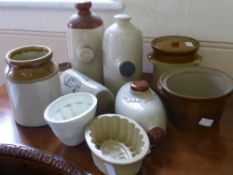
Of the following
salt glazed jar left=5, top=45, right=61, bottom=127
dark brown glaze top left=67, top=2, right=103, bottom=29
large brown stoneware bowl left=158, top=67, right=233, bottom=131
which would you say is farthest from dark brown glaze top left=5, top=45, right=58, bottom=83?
large brown stoneware bowl left=158, top=67, right=233, bottom=131

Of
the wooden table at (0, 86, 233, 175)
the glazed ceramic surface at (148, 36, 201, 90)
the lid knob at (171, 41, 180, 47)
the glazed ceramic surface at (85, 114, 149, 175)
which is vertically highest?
the lid knob at (171, 41, 180, 47)

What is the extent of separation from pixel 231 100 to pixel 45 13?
637 mm

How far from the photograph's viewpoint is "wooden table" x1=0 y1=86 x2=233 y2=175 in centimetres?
61

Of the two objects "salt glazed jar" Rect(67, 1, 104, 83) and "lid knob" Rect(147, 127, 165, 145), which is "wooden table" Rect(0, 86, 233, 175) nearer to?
"lid knob" Rect(147, 127, 165, 145)

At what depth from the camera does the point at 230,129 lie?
72 cm

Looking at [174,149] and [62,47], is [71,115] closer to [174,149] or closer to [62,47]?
[174,149]

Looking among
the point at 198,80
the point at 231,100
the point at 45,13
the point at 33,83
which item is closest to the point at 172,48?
the point at 198,80

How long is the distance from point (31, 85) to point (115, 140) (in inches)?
8.6

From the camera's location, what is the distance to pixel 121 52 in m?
0.75

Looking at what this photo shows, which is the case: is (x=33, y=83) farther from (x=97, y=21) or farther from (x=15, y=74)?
(x=97, y=21)

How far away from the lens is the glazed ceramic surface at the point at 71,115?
61 cm

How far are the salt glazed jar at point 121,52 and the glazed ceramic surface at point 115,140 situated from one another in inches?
6.1

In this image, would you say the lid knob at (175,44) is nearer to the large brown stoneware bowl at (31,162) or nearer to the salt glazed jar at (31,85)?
the salt glazed jar at (31,85)

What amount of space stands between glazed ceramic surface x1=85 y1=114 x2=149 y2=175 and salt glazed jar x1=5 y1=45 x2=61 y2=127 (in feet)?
0.46
